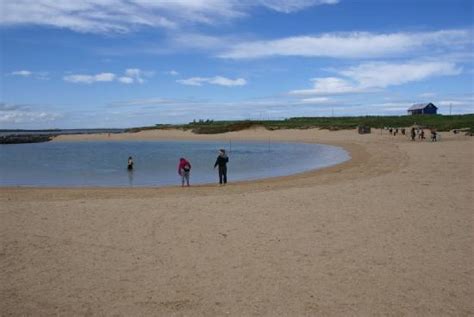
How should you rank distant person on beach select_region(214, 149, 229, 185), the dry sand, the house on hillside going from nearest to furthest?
1. the dry sand
2. distant person on beach select_region(214, 149, 229, 185)
3. the house on hillside

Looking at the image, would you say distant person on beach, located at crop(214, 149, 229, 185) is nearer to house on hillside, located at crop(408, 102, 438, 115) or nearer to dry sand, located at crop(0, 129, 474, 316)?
dry sand, located at crop(0, 129, 474, 316)

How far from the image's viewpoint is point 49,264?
737 cm

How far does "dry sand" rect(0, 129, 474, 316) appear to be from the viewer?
19.5 ft

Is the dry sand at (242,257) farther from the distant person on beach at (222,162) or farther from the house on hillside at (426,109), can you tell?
the house on hillside at (426,109)

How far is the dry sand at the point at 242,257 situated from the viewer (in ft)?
19.5

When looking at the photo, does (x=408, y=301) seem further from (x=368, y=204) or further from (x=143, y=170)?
(x=143, y=170)

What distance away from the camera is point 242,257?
7.72 m

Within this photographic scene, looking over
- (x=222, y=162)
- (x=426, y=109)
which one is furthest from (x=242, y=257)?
(x=426, y=109)

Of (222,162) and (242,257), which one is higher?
(222,162)

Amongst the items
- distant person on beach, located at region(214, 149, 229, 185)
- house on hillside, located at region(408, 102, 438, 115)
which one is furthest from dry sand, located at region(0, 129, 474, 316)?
house on hillside, located at region(408, 102, 438, 115)

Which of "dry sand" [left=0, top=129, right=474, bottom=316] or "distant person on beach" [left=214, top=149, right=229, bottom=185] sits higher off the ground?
"distant person on beach" [left=214, top=149, right=229, bottom=185]

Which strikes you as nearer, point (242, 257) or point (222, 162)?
point (242, 257)

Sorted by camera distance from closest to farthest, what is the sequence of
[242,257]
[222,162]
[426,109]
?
[242,257] < [222,162] < [426,109]

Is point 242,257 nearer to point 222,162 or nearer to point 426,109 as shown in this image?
point 222,162
